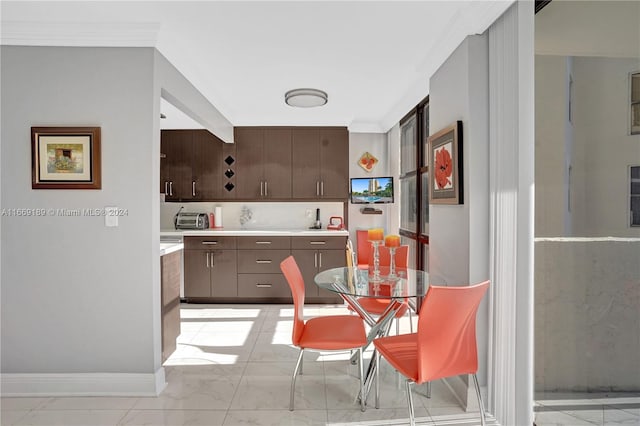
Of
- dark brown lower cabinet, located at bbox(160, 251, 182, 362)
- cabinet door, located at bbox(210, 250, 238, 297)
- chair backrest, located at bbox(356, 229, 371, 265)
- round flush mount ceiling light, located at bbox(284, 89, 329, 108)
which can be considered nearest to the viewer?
dark brown lower cabinet, located at bbox(160, 251, 182, 362)

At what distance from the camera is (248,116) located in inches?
202

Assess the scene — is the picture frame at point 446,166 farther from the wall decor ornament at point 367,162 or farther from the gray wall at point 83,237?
the wall decor ornament at point 367,162

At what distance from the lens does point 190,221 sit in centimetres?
548

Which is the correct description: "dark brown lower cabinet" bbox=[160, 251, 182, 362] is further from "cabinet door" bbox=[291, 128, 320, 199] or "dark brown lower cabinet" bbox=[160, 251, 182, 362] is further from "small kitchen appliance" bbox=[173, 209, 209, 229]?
"cabinet door" bbox=[291, 128, 320, 199]

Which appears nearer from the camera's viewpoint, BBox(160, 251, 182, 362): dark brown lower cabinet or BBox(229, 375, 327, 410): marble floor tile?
BBox(229, 375, 327, 410): marble floor tile

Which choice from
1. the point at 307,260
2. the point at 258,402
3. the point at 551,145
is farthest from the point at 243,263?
the point at 551,145

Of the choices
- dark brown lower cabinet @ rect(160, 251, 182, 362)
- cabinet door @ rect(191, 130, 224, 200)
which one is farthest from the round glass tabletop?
cabinet door @ rect(191, 130, 224, 200)

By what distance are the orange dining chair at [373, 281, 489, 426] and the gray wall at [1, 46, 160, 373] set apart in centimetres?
191

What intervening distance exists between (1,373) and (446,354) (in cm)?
308

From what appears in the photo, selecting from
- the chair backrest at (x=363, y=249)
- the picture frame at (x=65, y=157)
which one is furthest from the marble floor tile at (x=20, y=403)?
the chair backrest at (x=363, y=249)

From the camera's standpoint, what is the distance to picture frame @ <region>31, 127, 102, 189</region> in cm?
265

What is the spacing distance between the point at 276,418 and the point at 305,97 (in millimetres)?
2928

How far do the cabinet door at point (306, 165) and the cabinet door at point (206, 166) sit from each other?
3.61 ft

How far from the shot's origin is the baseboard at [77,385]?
2.67 meters
